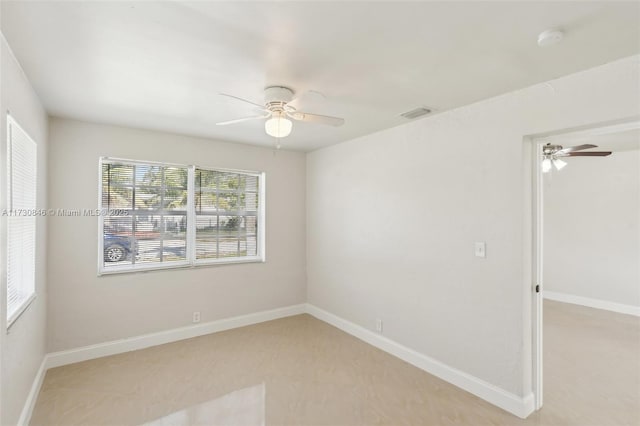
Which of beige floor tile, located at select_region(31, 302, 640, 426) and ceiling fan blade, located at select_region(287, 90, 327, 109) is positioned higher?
ceiling fan blade, located at select_region(287, 90, 327, 109)

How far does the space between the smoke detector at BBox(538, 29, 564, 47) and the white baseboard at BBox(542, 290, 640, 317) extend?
5.05 meters

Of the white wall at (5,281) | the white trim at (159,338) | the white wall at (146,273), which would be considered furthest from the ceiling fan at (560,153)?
the white wall at (5,281)

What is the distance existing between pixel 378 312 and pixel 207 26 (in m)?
3.16

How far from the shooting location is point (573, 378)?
9.25ft

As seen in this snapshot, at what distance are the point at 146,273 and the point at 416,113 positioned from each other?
133 inches

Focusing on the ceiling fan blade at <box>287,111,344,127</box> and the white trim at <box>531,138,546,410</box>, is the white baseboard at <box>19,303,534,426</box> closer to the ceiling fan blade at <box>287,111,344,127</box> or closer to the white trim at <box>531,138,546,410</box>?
the white trim at <box>531,138,546,410</box>

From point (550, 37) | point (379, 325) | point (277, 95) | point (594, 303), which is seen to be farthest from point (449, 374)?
point (594, 303)

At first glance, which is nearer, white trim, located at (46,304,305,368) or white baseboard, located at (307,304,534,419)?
white baseboard, located at (307,304,534,419)

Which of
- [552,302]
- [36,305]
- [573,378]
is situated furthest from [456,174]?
[552,302]

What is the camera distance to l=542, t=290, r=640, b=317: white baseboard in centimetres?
460

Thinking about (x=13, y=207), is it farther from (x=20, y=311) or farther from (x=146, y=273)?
(x=146, y=273)

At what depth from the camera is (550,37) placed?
160 centimetres

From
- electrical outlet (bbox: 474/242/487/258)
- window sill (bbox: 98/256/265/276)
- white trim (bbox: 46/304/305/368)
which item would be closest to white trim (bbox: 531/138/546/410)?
electrical outlet (bbox: 474/242/487/258)

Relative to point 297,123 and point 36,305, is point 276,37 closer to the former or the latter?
point 297,123
